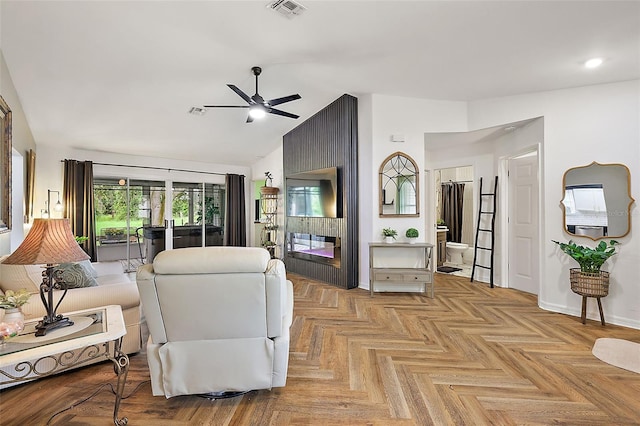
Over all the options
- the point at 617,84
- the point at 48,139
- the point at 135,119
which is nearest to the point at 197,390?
the point at 135,119

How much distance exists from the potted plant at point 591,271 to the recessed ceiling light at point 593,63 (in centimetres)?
181

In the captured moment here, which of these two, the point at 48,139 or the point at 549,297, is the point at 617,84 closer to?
the point at 549,297

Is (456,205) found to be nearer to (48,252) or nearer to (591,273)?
(591,273)

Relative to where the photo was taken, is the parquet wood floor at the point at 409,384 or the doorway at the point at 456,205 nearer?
the parquet wood floor at the point at 409,384

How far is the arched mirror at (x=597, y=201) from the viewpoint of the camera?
321 centimetres

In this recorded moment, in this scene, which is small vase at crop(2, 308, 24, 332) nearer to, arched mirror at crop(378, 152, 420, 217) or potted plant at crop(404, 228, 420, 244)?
arched mirror at crop(378, 152, 420, 217)

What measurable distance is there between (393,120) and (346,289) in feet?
8.55

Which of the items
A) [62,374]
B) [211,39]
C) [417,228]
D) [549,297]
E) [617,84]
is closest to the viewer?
[62,374]

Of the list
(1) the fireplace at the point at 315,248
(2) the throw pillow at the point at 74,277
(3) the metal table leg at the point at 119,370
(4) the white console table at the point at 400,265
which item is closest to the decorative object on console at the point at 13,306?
(3) the metal table leg at the point at 119,370

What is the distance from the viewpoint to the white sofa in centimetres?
224

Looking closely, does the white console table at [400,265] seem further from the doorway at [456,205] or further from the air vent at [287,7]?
the air vent at [287,7]

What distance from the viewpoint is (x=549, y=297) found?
3.66 meters

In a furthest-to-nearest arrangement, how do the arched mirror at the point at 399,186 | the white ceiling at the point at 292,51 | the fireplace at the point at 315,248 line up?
the fireplace at the point at 315,248 → the arched mirror at the point at 399,186 → the white ceiling at the point at 292,51

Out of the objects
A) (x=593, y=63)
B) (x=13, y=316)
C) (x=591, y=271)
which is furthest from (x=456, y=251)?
(x=13, y=316)
